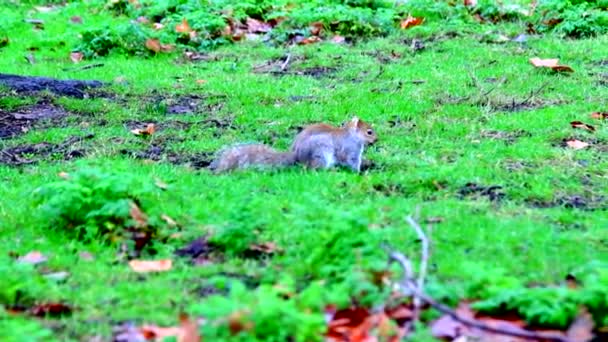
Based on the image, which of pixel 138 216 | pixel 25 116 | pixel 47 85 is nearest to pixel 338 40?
pixel 47 85

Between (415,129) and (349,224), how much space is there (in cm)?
387

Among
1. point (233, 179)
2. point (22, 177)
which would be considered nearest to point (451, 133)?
point (233, 179)

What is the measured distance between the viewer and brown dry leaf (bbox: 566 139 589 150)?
848cm

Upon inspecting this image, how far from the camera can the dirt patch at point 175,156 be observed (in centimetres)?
832

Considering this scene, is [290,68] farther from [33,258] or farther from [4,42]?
[33,258]

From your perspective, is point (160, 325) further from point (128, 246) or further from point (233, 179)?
point (233, 179)

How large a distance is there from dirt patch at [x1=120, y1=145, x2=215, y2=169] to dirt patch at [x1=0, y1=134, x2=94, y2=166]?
17.2 inches

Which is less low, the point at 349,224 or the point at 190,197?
the point at 349,224

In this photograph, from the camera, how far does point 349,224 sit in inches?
212

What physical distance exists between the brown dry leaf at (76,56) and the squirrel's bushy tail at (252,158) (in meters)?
5.93

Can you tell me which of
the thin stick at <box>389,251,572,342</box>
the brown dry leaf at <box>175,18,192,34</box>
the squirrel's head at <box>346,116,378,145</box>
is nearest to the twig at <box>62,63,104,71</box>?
the brown dry leaf at <box>175,18,192,34</box>

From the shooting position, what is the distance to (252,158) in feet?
25.4

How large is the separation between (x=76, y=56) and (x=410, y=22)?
4.38 metres

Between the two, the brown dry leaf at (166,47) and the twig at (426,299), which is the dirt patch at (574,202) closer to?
the twig at (426,299)
